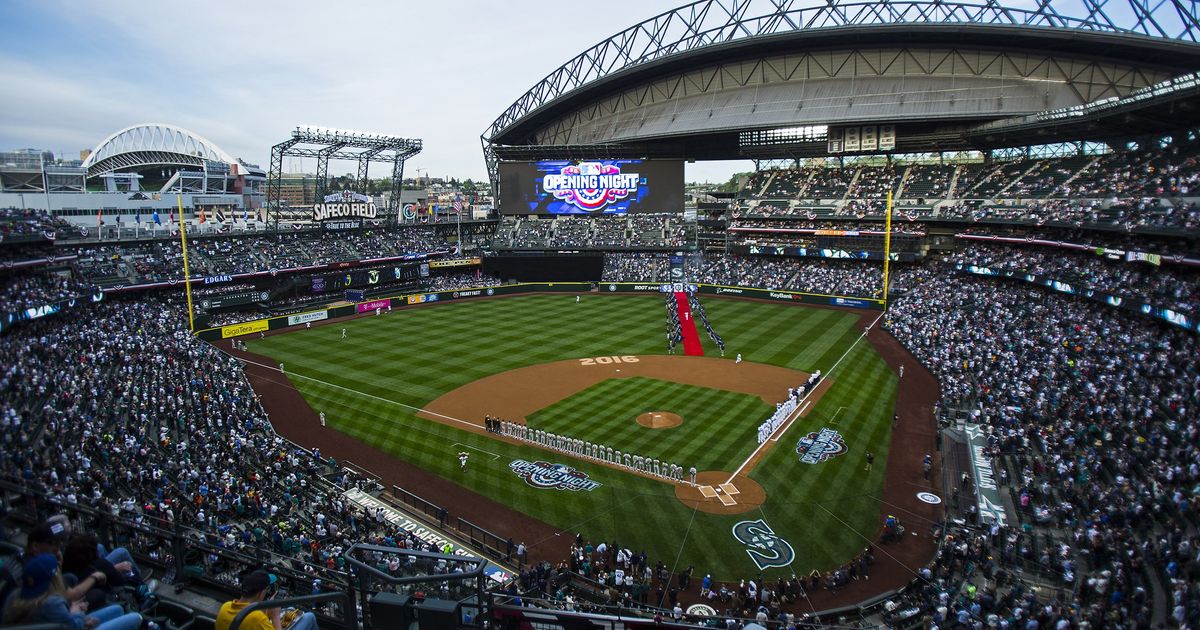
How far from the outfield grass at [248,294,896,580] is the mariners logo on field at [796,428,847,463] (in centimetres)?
45

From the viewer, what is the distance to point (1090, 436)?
79.4 ft

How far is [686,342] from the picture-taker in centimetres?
4531

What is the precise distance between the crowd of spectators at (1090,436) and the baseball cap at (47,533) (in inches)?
672

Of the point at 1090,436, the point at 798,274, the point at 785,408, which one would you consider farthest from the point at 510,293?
the point at 1090,436

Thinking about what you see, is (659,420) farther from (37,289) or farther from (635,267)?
(635,267)

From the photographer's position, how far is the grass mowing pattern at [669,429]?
27141mm

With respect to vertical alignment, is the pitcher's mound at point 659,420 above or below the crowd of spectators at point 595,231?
below

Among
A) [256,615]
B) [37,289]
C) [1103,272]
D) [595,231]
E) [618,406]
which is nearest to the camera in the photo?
[256,615]

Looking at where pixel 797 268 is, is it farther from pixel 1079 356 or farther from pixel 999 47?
pixel 1079 356

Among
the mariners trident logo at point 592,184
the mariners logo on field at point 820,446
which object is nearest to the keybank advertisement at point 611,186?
the mariners trident logo at point 592,184

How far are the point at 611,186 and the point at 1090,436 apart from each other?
61880 mm

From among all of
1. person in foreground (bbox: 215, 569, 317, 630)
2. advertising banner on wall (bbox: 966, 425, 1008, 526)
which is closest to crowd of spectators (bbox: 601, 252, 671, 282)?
advertising banner on wall (bbox: 966, 425, 1008, 526)

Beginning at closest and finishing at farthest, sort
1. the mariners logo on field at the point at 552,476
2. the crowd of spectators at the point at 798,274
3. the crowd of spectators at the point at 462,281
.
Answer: the mariners logo on field at the point at 552,476
the crowd of spectators at the point at 798,274
the crowd of spectators at the point at 462,281

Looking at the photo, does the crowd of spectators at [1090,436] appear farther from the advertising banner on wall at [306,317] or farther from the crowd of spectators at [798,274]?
the advertising banner on wall at [306,317]
